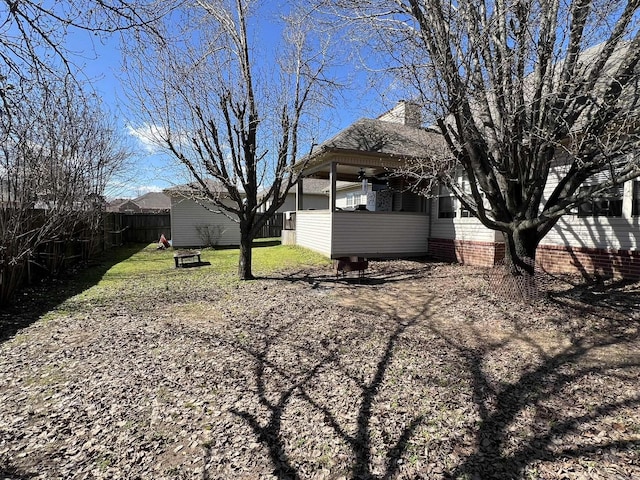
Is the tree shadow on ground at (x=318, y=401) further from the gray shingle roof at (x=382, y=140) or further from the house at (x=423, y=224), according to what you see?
the gray shingle roof at (x=382, y=140)

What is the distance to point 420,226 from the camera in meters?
12.3

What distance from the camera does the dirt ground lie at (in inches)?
99.7

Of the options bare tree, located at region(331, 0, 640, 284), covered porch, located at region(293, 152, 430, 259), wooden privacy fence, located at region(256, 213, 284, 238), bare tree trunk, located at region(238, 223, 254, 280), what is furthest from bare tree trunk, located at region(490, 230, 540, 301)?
wooden privacy fence, located at region(256, 213, 284, 238)

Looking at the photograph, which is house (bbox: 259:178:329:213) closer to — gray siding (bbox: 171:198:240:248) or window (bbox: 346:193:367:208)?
window (bbox: 346:193:367:208)

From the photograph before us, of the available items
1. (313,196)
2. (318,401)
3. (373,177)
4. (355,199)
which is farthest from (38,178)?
(313,196)

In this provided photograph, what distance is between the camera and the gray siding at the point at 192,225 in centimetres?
1752

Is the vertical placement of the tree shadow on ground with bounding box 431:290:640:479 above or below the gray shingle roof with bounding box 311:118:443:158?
below

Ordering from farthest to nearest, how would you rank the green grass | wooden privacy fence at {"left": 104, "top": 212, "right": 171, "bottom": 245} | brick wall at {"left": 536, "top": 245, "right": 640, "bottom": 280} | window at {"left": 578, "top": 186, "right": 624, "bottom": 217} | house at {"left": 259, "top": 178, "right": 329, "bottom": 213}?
house at {"left": 259, "top": 178, "right": 329, "bottom": 213}, wooden privacy fence at {"left": 104, "top": 212, "right": 171, "bottom": 245}, the green grass, window at {"left": 578, "top": 186, "right": 624, "bottom": 217}, brick wall at {"left": 536, "top": 245, "right": 640, "bottom": 280}

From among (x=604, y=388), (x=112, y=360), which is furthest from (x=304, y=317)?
(x=604, y=388)

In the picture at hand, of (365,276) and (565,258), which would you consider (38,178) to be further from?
Answer: (565,258)

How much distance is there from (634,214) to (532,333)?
15.1 feet

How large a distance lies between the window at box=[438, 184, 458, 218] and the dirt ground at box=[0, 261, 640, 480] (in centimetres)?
551

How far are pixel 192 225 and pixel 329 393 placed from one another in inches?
628

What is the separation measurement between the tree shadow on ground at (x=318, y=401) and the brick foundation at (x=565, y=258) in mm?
5909
